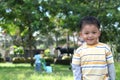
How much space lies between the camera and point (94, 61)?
410 centimetres

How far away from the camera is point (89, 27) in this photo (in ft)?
13.4

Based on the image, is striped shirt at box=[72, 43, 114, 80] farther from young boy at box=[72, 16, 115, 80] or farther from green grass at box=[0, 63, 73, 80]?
green grass at box=[0, 63, 73, 80]

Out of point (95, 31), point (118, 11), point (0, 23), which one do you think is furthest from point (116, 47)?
point (95, 31)

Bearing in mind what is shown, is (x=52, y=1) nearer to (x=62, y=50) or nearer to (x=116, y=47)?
(x=116, y=47)

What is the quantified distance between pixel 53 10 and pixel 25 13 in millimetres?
2212

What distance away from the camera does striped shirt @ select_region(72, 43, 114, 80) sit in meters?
4.10

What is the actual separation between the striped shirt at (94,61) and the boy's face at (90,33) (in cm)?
7

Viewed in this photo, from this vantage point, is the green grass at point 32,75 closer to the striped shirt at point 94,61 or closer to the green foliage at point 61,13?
the green foliage at point 61,13

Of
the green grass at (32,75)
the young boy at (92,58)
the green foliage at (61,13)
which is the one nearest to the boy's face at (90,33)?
the young boy at (92,58)

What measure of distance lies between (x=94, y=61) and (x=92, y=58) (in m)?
0.04

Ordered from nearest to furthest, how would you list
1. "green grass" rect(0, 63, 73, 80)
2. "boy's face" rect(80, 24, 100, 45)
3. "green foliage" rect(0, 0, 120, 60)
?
"boy's face" rect(80, 24, 100, 45)
"green grass" rect(0, 63, 73, 80)
"green foliage" rect(0, 0, 120, 60)

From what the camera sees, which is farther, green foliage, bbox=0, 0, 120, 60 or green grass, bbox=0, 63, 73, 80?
green foliage, bbox=0, 0, 120, 60

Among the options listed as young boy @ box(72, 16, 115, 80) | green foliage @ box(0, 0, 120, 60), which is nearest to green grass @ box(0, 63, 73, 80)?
green foliage @ box(0, 0, 120, 60)

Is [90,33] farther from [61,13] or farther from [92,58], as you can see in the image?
[61,13]
